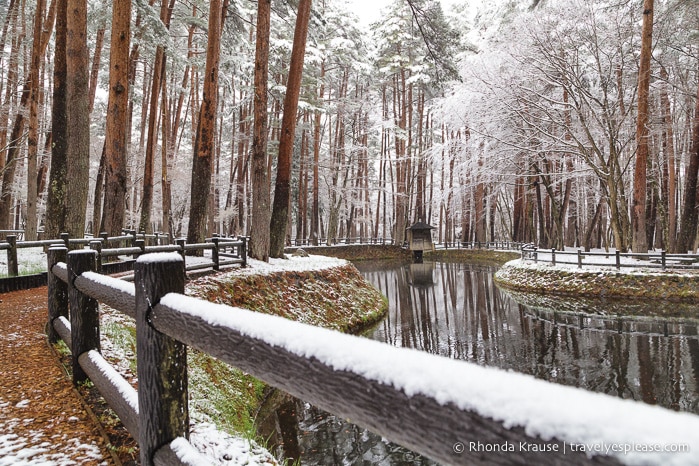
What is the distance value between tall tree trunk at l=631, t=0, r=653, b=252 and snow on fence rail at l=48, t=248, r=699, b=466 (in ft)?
55.0

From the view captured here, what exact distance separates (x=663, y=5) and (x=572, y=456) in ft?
70.3

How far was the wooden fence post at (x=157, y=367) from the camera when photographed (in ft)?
5.91

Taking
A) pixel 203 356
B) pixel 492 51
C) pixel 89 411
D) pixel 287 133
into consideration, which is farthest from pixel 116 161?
pixel 492 51

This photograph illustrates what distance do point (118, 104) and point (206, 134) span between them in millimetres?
2203

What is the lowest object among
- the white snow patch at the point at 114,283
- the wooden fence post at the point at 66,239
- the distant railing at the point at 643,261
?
the distant railing at the point at 643,261

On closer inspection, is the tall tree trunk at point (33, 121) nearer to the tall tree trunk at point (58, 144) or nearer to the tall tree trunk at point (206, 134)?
the tall tree trunk at point (58, 144)

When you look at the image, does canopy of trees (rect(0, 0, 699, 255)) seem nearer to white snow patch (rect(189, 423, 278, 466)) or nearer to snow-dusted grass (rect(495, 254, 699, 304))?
snow-dusted grass (rect(495, 254, 699, 304))

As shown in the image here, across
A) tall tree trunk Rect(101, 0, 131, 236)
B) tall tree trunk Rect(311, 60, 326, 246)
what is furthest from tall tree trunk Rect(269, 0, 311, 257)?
tall tree trunk Rect(311, 60, 326, 246)

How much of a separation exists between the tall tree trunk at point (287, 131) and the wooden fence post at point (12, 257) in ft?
21.0

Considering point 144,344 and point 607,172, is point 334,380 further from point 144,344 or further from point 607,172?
point 607,172

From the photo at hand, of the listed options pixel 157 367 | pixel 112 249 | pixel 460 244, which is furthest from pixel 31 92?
pixel 460 244

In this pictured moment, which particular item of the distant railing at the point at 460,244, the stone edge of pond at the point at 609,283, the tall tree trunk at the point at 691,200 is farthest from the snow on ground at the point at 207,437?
the distant railing at the point at 460,244

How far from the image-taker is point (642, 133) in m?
14.0

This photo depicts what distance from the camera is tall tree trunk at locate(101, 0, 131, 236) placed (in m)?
9.01
